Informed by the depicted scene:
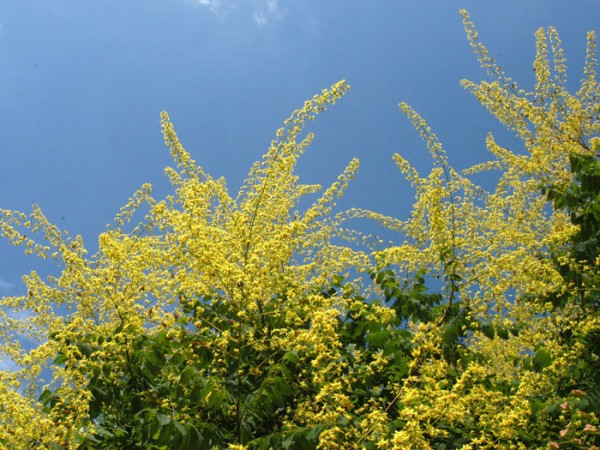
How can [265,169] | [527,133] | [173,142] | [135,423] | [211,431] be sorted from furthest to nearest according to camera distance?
[527,133] < [173,142] < [265,169] < [135,423] < [211,431]

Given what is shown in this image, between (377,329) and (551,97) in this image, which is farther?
(551,97)

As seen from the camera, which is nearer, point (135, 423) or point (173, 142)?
point (135, 423)

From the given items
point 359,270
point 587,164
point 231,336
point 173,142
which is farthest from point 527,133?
point 231,336

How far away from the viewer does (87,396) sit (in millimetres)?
4156

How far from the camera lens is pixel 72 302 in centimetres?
512

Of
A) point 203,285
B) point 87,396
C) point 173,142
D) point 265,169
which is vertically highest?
point 173,142

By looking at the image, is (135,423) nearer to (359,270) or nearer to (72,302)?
(72,302)

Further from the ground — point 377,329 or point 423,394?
point 377,329

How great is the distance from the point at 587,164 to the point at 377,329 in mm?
2281

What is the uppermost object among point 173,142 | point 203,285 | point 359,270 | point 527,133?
point 527,133

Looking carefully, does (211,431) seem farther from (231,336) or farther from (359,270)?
(359,270)

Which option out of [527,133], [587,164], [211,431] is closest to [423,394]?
[211,431]

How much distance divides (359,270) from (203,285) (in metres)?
1.66

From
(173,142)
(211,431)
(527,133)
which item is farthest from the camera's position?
(527,133)
